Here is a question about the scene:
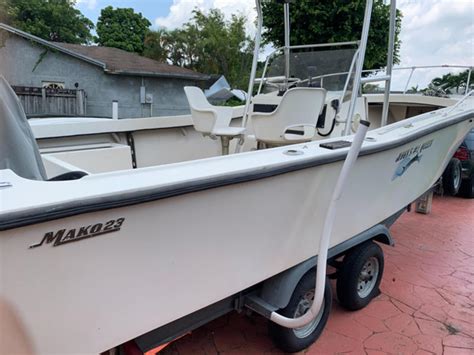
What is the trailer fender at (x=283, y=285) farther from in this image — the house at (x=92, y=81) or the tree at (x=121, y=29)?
the tree at (x=121, y=29)

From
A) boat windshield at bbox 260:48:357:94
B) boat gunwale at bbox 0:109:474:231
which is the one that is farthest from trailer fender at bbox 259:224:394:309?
boat windshield at bbox 260:48:357:94

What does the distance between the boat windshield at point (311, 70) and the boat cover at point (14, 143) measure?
280 centimetres

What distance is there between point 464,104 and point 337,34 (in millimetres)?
7810

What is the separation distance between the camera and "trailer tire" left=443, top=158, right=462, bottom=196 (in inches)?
221

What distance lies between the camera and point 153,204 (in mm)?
1222

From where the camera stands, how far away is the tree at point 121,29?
1225 inches

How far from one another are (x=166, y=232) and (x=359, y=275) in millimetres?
1650

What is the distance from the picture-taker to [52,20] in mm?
22312

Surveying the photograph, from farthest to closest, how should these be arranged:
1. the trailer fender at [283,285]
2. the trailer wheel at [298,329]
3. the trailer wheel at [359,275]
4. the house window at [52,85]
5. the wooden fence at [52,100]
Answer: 1. the house window at [52,85]
2. the wooden fence at [52,100]
3. the trailer wheel at [359,275]
4. the trailer wheel at [298,329]
5. the trailer fender at [283,285]

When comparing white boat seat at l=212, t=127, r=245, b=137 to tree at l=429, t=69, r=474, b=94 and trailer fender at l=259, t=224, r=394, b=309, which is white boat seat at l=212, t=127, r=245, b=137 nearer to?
trailer fender at l=259, t=224, r=394, b=309

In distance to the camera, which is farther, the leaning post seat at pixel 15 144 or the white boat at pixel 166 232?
the leaning post seat at pixel 15 144

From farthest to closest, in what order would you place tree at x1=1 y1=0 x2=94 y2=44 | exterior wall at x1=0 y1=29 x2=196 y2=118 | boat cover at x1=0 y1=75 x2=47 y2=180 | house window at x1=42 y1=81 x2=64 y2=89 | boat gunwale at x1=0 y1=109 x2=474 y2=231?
tree at x1=1 y1=0 x2=94 y2=44 → house window at x1=42 y1=81 x2=64 y2=89 → exterior wall at x1=0 y1=29 x2=196 y2=118 → boat cover at x1=0 y1=75 x2=47 y2=180 → boat gunwale at x1=0 y1=109 x2=474 y2=231

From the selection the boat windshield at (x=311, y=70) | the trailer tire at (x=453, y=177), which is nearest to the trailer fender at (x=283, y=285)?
the boat windshield at (x=311, y=70)

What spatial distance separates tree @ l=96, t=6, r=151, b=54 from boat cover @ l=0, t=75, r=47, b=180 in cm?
3177
